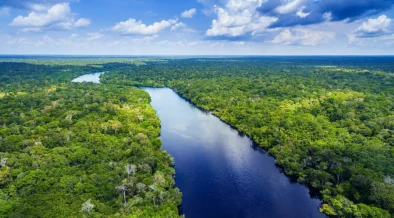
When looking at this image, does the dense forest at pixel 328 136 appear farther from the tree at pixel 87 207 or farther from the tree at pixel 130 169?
the tree at pixel 87 207

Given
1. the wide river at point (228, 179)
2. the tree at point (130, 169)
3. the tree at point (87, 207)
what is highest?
the tree at point (130, 169)

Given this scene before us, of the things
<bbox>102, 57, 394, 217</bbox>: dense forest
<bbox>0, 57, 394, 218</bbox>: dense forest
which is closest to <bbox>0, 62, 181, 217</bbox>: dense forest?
<bbox>0, 57, 394, 218</bbox>: dense forest

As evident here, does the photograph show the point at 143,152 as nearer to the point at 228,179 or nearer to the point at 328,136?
the point at 228,179

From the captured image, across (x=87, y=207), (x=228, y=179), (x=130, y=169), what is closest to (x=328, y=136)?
(x=228, y=179)

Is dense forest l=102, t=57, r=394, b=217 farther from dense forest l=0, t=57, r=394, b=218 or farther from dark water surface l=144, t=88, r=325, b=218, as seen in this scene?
dark water surface l=144, t=88, r=325, b=218

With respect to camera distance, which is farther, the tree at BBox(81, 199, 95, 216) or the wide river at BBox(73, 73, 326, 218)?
the wide river at BBox(73, 73, 326, 218)

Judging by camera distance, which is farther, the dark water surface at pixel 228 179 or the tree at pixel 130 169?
the tree at pixel 130 169

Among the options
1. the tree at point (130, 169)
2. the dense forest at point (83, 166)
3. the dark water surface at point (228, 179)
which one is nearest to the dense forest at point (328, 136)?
the dark water surface at point (228, 179)

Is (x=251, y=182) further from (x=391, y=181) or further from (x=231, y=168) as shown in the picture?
(x=391, y=181)
